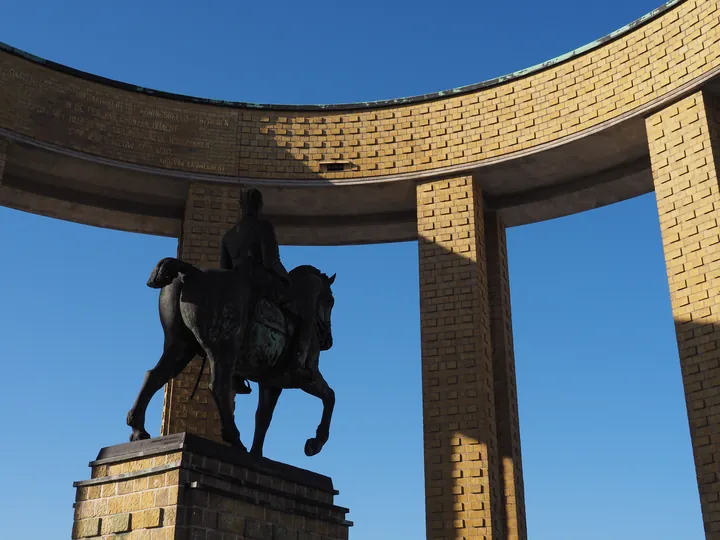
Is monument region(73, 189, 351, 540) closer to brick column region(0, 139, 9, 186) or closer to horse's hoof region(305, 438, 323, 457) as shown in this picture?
horse's hoof region(305, 438, 323, 457)

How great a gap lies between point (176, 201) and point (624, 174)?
715 centimetres

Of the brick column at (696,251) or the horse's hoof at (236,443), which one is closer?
the horse's hoof at (236,443)

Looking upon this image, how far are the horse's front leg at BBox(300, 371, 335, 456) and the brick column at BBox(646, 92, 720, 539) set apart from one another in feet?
15.7

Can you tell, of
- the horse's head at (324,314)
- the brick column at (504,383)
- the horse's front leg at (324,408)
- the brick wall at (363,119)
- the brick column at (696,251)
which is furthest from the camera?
the brick wall at (363,119)

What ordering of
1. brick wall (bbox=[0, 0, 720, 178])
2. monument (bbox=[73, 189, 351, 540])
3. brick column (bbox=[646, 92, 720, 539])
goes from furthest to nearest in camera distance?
brick wall (bbox=[0, 0, 720, 178]) → brick column (bbox=[646, 92, 720, 539]) → monument (bbox=[73, 189, 351, 540])

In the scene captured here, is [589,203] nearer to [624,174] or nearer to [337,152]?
[624,174]

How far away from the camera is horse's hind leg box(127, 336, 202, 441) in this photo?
6.83 metres

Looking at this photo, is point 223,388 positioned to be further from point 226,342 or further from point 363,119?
point 363,119

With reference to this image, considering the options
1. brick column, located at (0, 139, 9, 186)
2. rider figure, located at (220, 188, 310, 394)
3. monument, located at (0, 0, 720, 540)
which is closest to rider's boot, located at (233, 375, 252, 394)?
rider figure, located at (220, 188, 310, 394)

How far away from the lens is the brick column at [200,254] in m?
12.2

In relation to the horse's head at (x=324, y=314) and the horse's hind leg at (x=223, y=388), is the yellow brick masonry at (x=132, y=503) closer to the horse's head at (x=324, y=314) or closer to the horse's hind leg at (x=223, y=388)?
the horse's hind leg at (x=223, y=388)

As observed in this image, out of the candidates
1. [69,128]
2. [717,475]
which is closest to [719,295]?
[717,475]

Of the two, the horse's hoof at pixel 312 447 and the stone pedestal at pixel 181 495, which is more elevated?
the horse's hoof at pixel 312 447

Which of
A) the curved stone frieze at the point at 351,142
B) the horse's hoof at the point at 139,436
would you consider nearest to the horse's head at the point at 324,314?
the horse's hoof at the point at 139,436
